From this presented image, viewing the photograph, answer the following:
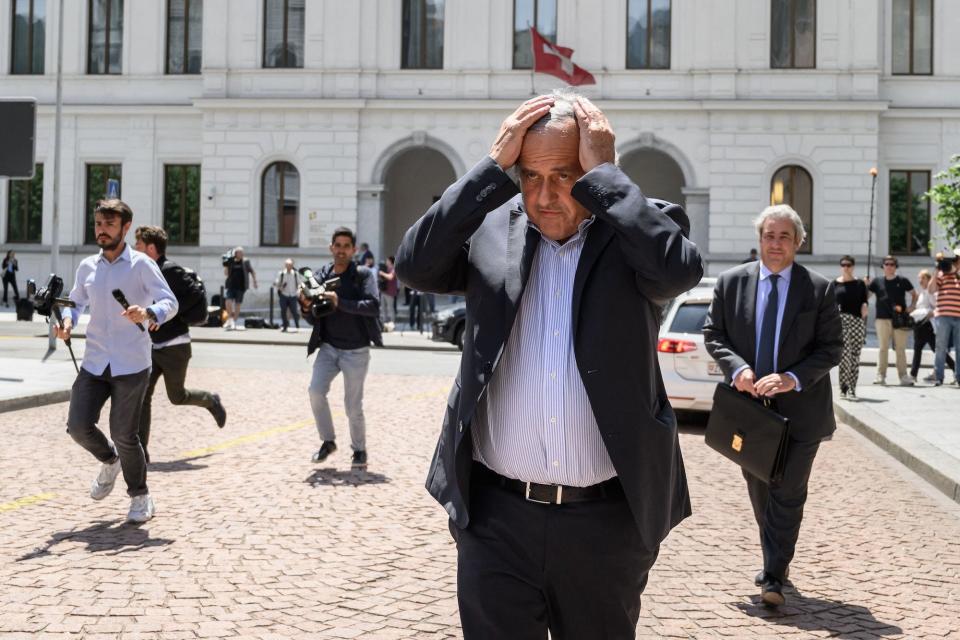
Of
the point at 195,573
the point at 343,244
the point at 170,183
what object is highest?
the point at 170,183

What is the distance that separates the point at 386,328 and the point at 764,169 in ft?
37.0

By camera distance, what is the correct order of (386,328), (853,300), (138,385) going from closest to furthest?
1. (138,385)
2. (853,300)
3. (386,328)

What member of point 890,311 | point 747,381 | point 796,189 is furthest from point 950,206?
point 747,381

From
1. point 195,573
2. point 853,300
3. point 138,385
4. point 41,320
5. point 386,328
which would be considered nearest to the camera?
point 195,573

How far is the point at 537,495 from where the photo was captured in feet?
9.16

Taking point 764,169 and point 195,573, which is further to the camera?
point 764,169

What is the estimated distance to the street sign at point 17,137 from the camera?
13148 millimetres

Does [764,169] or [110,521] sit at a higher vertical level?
[764,169]

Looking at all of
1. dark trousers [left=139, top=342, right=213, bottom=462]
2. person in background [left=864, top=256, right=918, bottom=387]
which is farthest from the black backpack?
person in background [left=864, top=256, right=918, bottom=387]

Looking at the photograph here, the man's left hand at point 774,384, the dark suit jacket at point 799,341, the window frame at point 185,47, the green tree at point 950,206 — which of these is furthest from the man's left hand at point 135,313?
the window frame at point 185,47

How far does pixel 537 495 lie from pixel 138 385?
14.1ft

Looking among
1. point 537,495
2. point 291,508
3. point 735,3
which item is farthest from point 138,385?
point 735,3

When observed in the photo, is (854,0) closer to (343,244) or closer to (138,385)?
(343,244)

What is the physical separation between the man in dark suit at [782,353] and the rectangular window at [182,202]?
2883 cm
